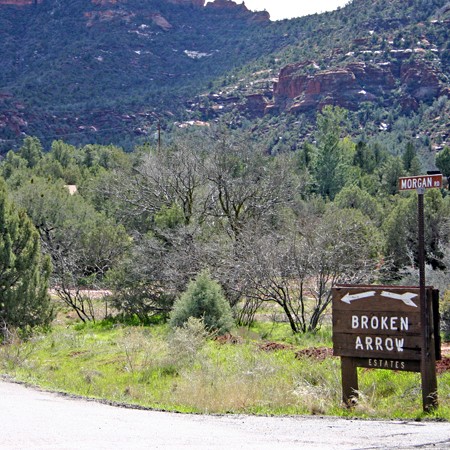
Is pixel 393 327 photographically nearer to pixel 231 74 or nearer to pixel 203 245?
pixel 203 245

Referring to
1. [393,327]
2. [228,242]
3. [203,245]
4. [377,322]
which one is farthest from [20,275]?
[393,327]

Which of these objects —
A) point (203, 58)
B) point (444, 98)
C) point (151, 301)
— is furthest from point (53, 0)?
point (151, 301)

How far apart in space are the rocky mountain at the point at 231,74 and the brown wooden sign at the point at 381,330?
8783 centimetres

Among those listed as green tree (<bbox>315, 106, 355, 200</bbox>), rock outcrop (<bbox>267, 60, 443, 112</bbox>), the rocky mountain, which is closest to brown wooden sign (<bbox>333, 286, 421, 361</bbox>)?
green tree (<bbox>315, 106, 355, 200</bbox>)

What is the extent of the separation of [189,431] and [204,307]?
1080 centimetres

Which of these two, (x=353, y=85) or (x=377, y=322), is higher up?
(x=353, y=85)

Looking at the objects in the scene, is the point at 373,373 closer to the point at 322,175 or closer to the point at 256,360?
the point at 256,360

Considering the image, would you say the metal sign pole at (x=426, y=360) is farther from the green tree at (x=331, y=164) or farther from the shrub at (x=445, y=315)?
the green tree at (x=331, y=164)

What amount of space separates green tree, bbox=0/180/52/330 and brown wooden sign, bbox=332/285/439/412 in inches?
535

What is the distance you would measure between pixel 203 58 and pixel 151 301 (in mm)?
147531

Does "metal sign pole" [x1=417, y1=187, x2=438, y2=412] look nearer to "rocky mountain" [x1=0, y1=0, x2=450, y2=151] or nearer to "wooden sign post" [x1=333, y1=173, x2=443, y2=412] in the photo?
"wooden sign post" [x1=333, y1=173, x2=443, y2=412]

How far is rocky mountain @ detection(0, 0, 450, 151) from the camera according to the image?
119812mm

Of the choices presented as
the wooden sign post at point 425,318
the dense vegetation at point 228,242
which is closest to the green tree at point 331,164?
the dense vegetation at point 228,242

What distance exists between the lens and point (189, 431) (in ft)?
28.5
